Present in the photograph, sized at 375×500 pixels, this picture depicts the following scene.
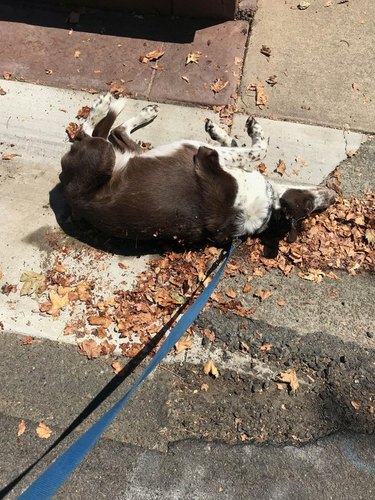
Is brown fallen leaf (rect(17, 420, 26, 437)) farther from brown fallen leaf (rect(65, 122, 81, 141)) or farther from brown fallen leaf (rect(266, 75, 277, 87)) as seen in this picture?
brown fallen leaf (rect(266, 75, 277, 87))

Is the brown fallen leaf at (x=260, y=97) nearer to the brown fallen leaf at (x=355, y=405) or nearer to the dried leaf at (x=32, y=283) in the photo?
the dried leaf at (x=32, y=283)

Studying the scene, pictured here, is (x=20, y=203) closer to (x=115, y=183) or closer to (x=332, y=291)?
(x=115, y=183)

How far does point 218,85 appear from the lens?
5.00 m

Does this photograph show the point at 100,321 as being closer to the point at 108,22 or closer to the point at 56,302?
the point at 56,302

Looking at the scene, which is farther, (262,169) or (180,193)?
(262,169)

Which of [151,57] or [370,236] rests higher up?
[151,57]

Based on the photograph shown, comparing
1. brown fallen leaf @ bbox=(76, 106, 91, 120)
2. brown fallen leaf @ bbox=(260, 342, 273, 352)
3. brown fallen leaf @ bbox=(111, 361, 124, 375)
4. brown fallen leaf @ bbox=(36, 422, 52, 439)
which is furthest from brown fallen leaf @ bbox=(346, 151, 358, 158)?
brown fallen leaf @ bbox=(36, 422, 52, 439)

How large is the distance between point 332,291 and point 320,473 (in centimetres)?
152

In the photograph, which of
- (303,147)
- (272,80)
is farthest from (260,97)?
(303,147)

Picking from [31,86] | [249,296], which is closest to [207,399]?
[249,296]

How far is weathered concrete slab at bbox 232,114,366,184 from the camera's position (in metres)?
4.70

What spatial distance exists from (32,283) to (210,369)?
178 centimetres

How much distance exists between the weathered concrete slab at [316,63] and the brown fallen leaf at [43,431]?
3.60 metres

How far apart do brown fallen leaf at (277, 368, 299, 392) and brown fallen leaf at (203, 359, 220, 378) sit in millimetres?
521
